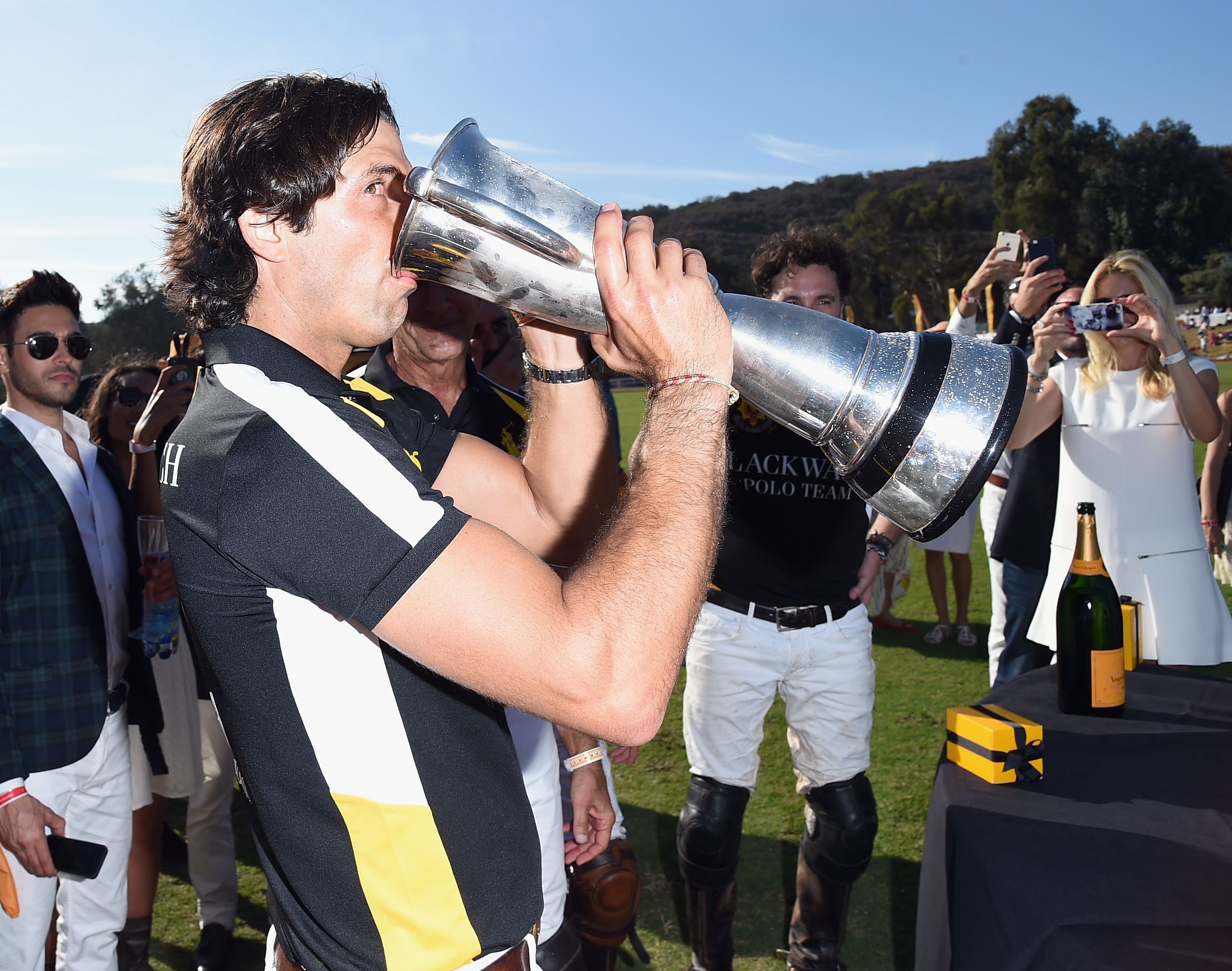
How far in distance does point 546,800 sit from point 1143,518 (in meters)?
Result: 2.78

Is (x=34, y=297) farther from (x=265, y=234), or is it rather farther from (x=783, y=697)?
(x=783, y=697)

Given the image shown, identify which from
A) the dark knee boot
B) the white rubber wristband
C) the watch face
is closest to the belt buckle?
the watch face

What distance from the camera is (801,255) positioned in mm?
3387

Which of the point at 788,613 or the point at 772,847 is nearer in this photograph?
the point at 788,613

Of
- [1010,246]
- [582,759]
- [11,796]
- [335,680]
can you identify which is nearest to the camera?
[335,680]

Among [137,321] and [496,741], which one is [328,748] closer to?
[496,741]

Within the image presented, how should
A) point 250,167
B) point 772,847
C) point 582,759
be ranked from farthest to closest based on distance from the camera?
point 772,847
point 582,759
point 250,167

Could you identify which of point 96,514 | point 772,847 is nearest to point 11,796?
point 96,514

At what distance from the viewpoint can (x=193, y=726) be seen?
3.59m

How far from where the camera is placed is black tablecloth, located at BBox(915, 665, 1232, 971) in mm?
1212

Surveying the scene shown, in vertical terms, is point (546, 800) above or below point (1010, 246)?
below

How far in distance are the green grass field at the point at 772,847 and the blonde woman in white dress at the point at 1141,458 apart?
115cm

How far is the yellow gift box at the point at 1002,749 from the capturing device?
1.67m

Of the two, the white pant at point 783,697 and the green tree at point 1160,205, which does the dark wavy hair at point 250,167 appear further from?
the green tree at point 1160,205
